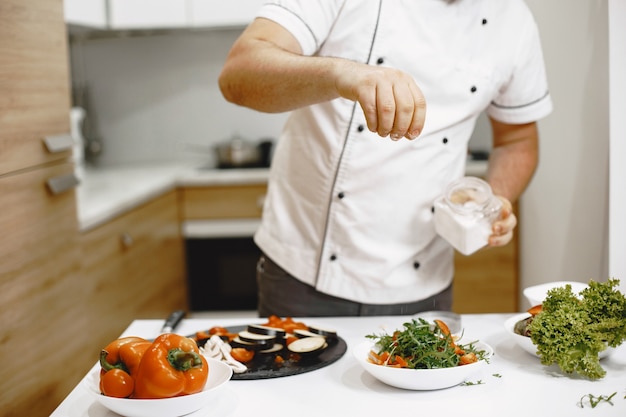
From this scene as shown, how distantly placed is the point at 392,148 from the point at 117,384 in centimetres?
76

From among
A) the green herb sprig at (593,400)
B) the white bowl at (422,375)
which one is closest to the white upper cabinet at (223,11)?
the white bowl at (422,375)

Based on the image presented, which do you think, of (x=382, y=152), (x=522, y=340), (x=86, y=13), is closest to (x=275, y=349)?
(x=522, y=340)

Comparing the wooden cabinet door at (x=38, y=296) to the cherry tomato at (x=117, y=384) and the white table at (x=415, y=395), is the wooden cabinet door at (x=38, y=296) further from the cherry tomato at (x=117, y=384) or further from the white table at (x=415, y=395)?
the cherry tomato at (x=117, y=384)

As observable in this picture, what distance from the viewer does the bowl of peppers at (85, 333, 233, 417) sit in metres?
0.90

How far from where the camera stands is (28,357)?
5.49 feet

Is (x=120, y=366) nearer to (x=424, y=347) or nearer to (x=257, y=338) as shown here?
(x=257, y=338)

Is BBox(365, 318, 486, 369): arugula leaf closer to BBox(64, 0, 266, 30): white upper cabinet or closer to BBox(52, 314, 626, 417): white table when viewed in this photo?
BBox(52, 314, 626, 417): white table

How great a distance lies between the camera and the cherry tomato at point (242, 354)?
3.71ft

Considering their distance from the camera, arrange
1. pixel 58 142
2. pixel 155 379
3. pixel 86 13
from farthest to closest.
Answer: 1. pixel 86 13
2. pixel 58 142
3. pixel 155 379

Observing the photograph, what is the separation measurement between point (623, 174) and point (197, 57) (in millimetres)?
2484

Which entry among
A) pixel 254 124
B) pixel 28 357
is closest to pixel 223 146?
pixel 254 124

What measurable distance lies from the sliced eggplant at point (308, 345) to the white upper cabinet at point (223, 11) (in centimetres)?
221

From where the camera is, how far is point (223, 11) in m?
3.13

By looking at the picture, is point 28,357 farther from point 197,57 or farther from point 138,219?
point 197,57
